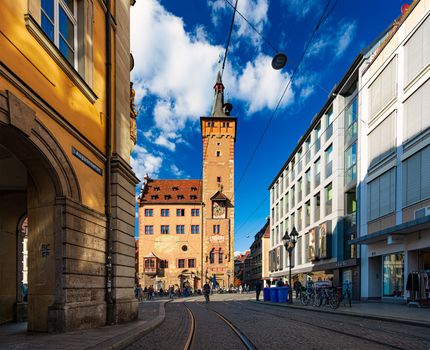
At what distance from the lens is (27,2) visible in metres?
7.70

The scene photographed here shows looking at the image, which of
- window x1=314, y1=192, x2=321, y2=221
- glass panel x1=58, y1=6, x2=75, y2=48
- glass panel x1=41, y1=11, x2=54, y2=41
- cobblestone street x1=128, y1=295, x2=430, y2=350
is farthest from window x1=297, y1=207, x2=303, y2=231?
glass panel x1=41, y1=11, x2=54, y2=41

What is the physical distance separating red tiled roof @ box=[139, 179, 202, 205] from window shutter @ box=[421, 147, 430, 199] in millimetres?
54079

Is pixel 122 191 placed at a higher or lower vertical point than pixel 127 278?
higher

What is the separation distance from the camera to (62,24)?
974 cm

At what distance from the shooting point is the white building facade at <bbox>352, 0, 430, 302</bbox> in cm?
1928

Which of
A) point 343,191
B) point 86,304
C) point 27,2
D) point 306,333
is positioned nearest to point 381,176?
point 343,191

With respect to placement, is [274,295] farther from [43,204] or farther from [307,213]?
[43,204]

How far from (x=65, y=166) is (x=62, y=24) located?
3.45 m

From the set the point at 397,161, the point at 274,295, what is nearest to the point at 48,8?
the point at 397,161

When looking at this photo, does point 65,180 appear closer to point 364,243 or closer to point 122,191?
point 122,191

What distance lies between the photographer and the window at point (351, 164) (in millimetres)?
29198

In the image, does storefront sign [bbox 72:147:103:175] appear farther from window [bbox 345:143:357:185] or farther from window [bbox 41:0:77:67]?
window [bbox 345:143:357:185]

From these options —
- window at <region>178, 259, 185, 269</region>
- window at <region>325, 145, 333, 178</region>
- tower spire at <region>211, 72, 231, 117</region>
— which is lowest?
window at <region>178, 259, 185, 269</region>

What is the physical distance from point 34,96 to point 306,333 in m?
7.94
